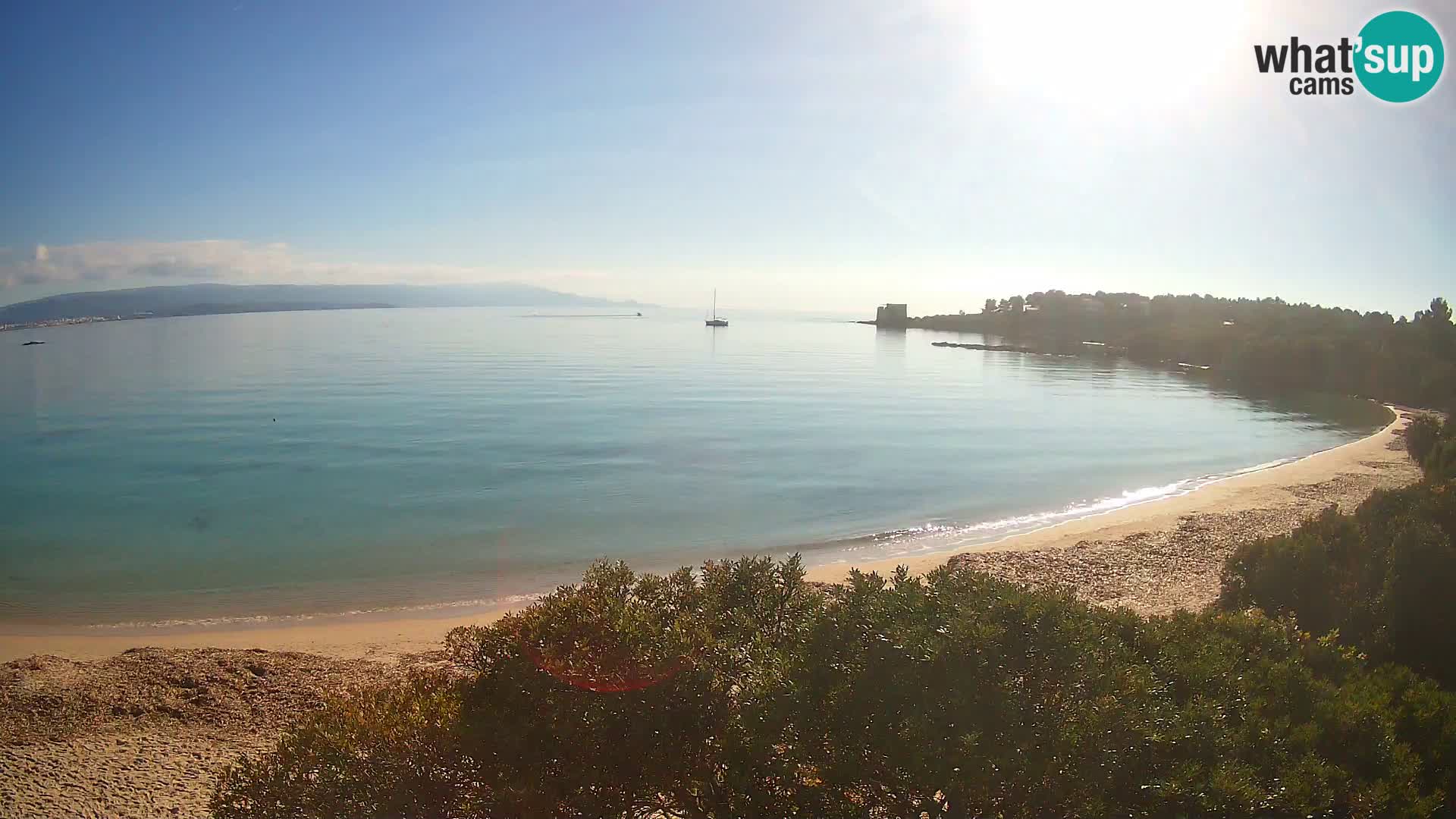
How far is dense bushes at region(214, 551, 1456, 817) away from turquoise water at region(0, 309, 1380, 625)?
9822 mm

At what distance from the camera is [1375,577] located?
8.11m

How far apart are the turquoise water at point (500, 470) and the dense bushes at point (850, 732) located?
387 inches

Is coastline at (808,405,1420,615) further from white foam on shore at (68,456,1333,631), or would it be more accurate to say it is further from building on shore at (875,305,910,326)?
building on shore at (875,305,910,326)

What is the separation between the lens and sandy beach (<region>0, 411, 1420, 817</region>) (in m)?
7.11

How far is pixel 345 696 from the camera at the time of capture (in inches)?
353

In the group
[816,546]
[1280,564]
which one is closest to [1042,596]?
[1280,564]

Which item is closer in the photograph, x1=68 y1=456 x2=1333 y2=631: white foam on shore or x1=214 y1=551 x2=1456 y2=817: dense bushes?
x1=214 y1=551 x2=1456 y2=817: dense bushes

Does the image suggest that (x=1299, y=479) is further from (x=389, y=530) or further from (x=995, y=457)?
(x=389, y=530)

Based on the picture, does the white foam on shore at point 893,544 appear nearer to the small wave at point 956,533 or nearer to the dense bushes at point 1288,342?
the small wave at point 956,533

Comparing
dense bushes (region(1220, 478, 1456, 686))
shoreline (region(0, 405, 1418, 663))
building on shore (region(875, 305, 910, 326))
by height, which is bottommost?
shoreline (region(0, 405, 1418, 663))

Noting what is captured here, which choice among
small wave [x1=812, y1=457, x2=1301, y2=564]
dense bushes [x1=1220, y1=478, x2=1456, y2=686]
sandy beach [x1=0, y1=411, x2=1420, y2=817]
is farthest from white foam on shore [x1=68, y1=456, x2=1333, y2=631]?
dense bushes [x1=1220, y1=478, x2=1456, y2=686]

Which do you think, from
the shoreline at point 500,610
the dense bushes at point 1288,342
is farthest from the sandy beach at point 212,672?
the dense bushes at point 1288,342

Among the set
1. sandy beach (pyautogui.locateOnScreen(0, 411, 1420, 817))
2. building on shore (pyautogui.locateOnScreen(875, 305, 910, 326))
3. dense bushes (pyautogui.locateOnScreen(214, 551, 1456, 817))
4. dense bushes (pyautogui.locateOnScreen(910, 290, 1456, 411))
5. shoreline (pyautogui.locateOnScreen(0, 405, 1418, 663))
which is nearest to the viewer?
dense bushes (pyautogui.locateOnScreen(214, 551, 1456, 817))

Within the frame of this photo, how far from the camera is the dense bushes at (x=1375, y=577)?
297 inches
